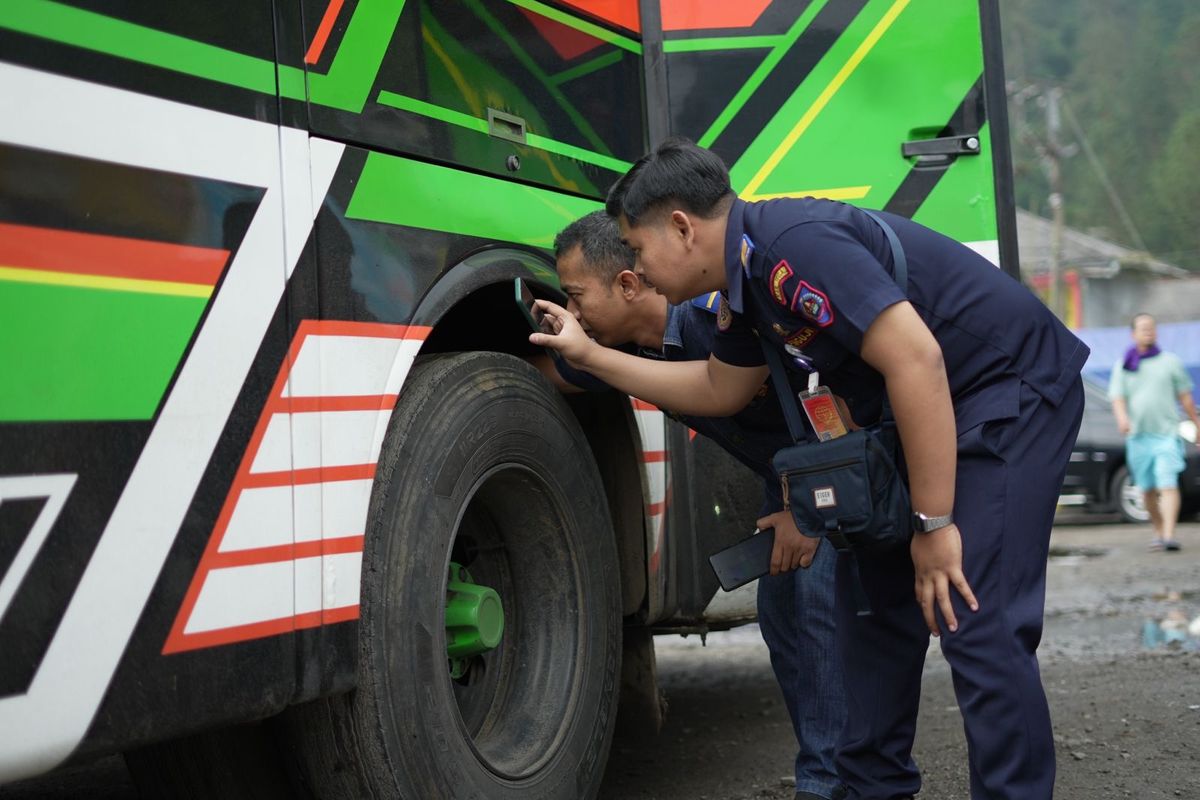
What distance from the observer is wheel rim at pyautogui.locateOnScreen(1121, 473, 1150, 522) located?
39.6 feet

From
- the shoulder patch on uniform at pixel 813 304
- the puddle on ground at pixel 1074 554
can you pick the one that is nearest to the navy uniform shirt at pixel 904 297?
the shoulder patch on uniform at pixel 813 304

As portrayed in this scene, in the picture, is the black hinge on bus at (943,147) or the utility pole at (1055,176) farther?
the utility pole at (1055,176)

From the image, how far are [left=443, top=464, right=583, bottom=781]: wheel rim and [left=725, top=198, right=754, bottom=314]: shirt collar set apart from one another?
0.69m

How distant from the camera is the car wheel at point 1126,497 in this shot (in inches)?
476

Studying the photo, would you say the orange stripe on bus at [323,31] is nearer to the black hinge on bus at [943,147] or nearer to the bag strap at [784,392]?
the bag strap at [784,392]

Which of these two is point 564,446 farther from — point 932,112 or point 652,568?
point 932,112

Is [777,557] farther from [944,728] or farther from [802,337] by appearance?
[944,728]

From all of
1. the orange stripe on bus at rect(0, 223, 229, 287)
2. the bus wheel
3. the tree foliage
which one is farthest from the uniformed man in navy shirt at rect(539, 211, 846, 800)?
the tree foliage

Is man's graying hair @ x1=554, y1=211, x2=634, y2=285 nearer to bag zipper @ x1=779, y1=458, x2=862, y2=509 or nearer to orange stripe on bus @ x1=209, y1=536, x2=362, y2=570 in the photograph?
bag zipper @ x1=779, y1=458, x2=862, y2=509

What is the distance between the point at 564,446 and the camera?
2947mm

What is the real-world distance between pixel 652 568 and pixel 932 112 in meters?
1.37

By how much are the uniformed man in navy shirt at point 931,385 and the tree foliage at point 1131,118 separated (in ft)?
171

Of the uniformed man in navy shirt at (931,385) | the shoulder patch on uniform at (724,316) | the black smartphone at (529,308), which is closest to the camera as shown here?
the uniformed man in navy shirt at (931,385)

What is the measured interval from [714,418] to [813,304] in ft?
2.62
